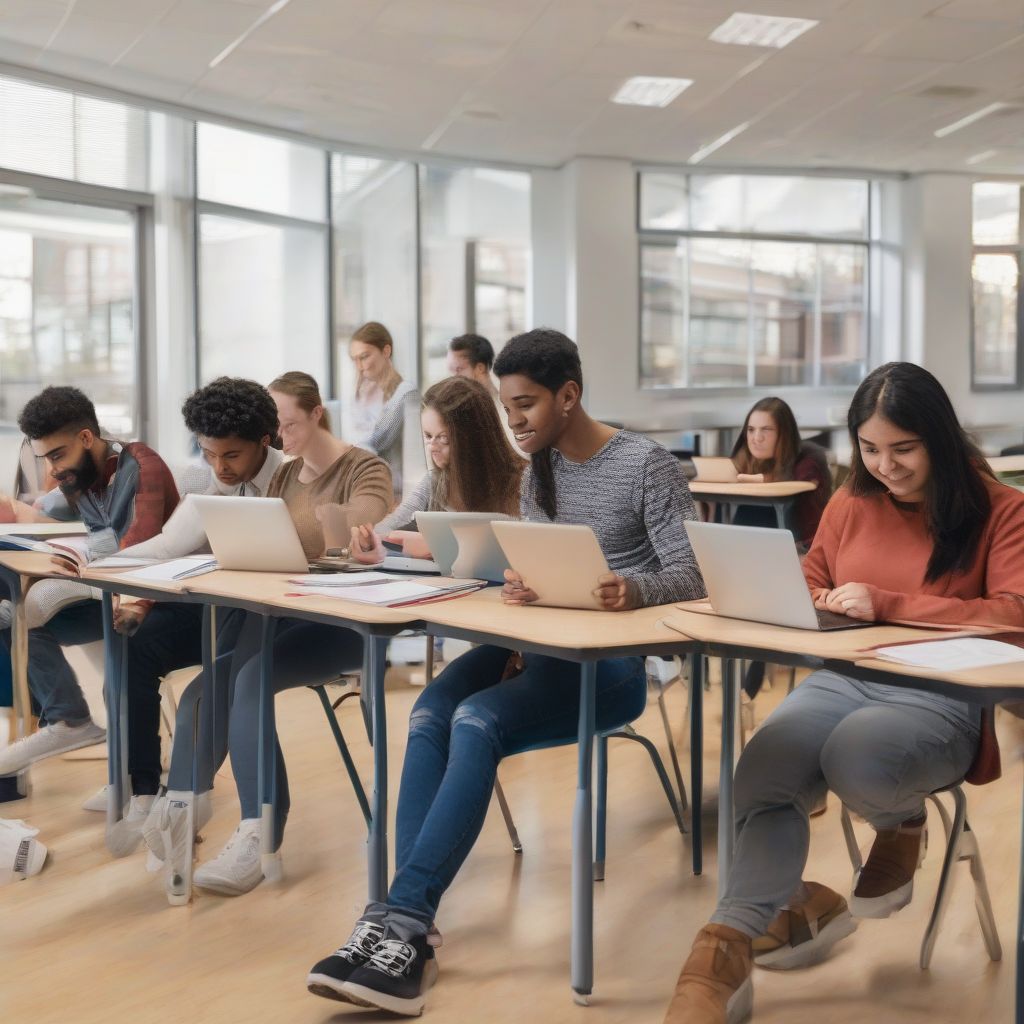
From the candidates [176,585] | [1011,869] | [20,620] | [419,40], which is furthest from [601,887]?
[419,40]

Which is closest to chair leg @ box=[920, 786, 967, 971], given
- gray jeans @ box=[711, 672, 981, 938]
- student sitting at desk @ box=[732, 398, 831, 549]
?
gray jeans @ box=[711, 672, 981, 938]

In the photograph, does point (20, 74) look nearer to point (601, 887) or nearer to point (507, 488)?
point (507, 488)

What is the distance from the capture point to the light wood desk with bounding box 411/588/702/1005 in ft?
6.47

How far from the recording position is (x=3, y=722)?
4.14 metres

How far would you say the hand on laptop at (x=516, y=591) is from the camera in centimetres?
236

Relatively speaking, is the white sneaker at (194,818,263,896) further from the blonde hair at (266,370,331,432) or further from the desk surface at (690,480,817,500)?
the desk surface at (690,480,817,500)

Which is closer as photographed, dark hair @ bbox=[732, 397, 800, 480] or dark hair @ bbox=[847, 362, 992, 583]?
dark hair @ bbox=[847, 362, 992, 583]

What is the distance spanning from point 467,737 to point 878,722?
0.71 m

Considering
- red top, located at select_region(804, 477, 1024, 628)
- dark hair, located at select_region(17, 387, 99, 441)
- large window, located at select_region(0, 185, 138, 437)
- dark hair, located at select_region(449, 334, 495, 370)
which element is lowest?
red top, located at select_region(804, 477, 1024, 628)

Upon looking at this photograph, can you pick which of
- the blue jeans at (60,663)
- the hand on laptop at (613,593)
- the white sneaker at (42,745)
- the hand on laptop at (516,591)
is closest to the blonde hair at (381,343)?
the blue jeans at (60,663)

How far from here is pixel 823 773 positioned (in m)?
2.02

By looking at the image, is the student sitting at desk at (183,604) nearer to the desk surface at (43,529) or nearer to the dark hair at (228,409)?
the dark hair at (228,409)

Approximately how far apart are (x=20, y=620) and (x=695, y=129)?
19.9 ft

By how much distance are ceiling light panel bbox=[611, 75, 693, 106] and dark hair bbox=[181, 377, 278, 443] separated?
4.47 meters
